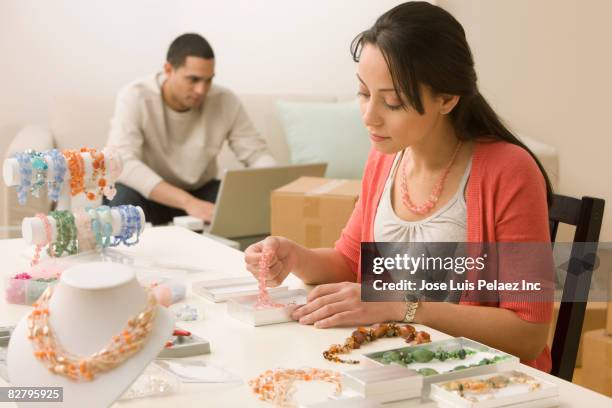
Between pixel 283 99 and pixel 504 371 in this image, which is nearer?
pixel 504 371

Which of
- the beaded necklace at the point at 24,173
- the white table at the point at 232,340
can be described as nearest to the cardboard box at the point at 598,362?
the white table at the point at 232,340

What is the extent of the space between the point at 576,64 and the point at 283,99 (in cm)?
128

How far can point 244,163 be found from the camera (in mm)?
3717

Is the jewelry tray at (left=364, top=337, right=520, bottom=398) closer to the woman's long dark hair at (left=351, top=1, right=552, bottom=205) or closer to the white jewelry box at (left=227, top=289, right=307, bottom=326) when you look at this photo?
the white jewelry box at (left=227, top=289, right=307, bottom=326)

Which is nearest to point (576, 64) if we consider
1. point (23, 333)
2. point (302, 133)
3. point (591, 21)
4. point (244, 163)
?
point (591, 21)

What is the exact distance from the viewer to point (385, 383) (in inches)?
40.7

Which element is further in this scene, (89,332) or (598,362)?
(598,362)

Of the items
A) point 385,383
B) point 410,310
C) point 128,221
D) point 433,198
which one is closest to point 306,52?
point 128,221

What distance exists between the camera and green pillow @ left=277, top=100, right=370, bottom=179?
375 cm

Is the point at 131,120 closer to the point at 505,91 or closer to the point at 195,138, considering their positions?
the point at 195,138

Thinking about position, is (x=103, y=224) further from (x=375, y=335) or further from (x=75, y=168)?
(x=375, y=335)

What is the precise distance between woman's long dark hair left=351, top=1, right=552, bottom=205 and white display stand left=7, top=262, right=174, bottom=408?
695 millimetres

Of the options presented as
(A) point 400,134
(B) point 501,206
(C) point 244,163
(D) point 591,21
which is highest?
(D) point 591,21

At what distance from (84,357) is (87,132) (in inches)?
109
